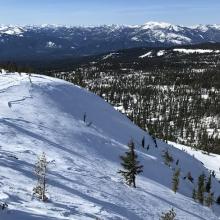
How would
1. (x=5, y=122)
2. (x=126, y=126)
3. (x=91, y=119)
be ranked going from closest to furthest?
(x=5, y=122), (x=91, y=119), (x=126, y=126)

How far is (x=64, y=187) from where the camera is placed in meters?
28.3

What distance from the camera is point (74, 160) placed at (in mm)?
39781

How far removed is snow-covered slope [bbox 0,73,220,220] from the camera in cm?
2441

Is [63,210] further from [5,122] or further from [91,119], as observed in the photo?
[91,119]

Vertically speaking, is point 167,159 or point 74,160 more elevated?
point 74,160

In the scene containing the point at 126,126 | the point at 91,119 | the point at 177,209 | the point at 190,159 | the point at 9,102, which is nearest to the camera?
the point at 177,209

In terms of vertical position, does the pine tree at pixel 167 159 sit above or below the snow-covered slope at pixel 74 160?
below

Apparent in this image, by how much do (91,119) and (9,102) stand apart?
15883mm

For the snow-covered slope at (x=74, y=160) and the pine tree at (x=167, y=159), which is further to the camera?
the pine tree at (x=167, y=159)

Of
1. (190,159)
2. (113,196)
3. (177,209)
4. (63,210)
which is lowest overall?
(190,159)

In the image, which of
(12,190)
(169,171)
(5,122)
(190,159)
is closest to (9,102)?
(5,122)

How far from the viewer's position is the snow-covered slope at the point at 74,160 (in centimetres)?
2441

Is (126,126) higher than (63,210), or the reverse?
(63,210)

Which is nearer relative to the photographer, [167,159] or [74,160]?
[74,160]
